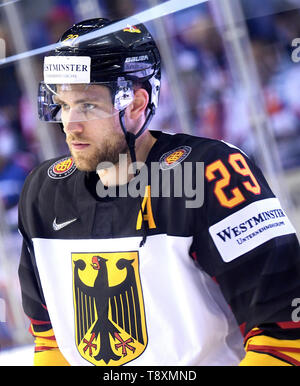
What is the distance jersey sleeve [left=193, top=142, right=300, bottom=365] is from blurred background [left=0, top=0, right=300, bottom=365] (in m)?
→ 0.88

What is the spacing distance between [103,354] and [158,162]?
1.29 ft

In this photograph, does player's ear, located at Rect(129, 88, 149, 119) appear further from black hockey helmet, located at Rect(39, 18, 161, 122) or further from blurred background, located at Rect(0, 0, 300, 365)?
blurred background, located at Rect(0, 0, 300, 365)

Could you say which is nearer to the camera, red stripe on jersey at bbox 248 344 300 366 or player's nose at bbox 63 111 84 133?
red stripe on jersey at bbox 248 344 300 366

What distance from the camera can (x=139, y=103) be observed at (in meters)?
1.35

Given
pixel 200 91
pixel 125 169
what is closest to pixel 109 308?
pixel 125 169

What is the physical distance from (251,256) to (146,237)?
208 millimetres

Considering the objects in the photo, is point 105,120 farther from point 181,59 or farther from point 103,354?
point 181,59

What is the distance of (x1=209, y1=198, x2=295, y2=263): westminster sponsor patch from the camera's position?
1.19 meters

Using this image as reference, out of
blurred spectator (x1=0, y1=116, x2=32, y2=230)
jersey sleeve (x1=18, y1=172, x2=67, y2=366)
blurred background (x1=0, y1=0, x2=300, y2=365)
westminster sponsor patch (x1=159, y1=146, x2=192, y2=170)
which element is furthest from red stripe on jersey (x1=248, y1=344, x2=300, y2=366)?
blurred spectator (x1=0, y1=116, x2=32, y2=230)

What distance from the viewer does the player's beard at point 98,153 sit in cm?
130

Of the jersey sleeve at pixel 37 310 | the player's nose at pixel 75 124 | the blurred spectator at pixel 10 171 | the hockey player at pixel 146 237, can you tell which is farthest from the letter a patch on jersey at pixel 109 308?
the blurred spectator at pixel 10 171

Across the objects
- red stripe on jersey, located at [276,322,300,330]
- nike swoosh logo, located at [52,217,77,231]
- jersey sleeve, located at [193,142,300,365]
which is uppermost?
nike swoosh logo, located at [52,217,77,231]

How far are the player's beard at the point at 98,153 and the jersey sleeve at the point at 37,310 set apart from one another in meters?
0.24

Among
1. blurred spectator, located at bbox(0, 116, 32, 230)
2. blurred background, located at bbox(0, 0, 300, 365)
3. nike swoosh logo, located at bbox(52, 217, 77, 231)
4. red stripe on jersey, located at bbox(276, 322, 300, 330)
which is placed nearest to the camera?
red stripe on jersey, located at bbox(276, 322, 300, 330)
